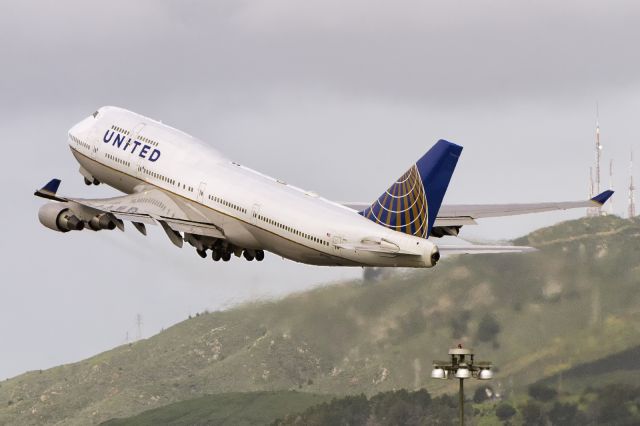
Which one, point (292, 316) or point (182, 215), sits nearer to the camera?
point (182, 215)

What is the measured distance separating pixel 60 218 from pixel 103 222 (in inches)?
152

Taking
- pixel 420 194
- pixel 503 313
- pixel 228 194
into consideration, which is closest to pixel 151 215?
pixel 228 194

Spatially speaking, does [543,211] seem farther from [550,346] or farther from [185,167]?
[550,346]

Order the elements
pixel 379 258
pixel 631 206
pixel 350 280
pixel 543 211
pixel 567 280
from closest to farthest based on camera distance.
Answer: pixel 379 258, pixel 543 211, pixel 350 280, pixel 567 280, pixel 631 206

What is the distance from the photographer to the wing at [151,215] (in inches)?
3792

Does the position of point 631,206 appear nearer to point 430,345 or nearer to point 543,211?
point 430,345

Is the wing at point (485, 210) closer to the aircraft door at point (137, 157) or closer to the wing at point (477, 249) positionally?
the wing at point (477, 249)

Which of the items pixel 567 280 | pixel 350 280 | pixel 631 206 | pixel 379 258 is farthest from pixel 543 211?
pixel 631 206

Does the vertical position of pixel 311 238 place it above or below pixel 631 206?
below

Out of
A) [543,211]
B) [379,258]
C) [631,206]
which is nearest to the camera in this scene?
[379,258]

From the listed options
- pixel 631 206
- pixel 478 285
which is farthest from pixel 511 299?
pixel 631 206

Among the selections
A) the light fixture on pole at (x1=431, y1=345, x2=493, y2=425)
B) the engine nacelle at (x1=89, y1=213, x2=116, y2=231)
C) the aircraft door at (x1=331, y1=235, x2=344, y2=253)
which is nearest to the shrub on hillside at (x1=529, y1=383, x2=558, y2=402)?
the engine nacelle at (x1=89, y1=213, x2=116, y2=231)

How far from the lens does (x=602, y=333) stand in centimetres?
14812

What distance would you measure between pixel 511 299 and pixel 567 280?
5.93m
